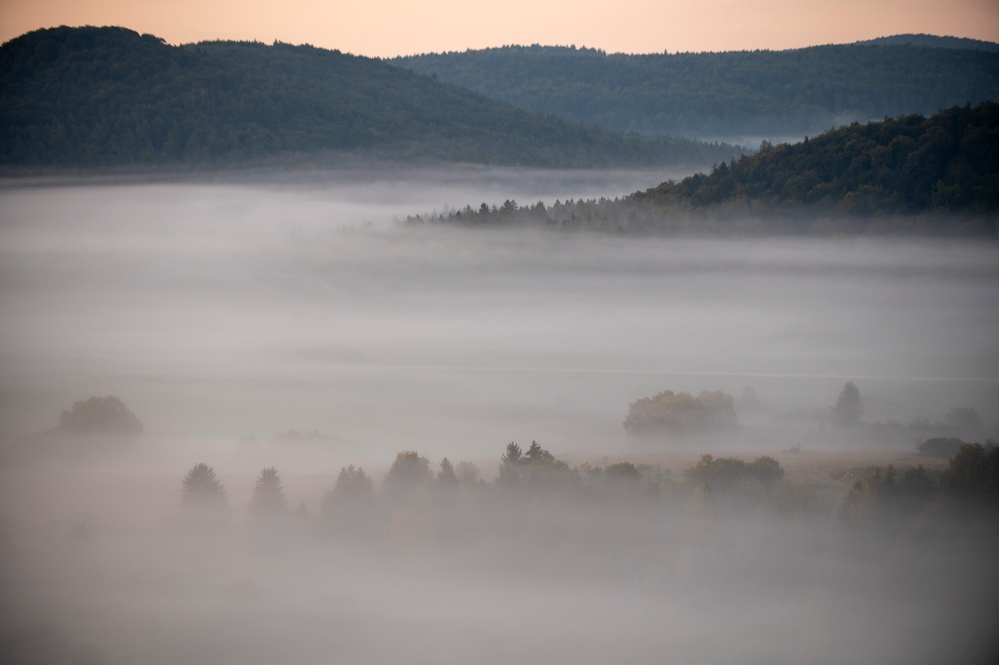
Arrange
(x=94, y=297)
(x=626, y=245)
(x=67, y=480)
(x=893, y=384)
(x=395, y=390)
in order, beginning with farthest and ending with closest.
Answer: (x=94, y=297) → (x=626, y=245) → (x=395, y=390) → (x=893, y=384) → (x=67, y=480)

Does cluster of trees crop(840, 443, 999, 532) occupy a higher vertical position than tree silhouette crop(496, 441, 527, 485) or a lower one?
higher

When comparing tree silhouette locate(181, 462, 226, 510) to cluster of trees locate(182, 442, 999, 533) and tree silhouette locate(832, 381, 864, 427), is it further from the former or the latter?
tree silhouette locate(832, 381, 864, 427)

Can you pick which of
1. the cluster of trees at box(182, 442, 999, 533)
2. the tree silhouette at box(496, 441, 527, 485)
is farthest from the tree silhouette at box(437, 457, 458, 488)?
the tree silhouette at box(496, 441, 527, 485)

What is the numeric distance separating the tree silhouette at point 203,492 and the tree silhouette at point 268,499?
Result: 123 centimetres

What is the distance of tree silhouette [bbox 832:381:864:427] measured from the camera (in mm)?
40556

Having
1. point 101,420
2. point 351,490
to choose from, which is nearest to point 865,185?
point 351,490

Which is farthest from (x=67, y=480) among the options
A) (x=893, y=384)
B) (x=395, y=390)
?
(x=893, y=384)

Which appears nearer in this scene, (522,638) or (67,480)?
(522,638)

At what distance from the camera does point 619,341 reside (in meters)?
78.5

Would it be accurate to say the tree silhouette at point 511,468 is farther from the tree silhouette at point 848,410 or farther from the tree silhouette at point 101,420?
the tree silhouette at point 101,420

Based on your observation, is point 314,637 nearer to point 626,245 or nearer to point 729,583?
point 729,583

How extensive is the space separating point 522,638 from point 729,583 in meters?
4.65

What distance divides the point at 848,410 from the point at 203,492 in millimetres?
25381

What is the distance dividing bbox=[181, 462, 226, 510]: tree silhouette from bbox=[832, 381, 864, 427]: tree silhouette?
22941mm
